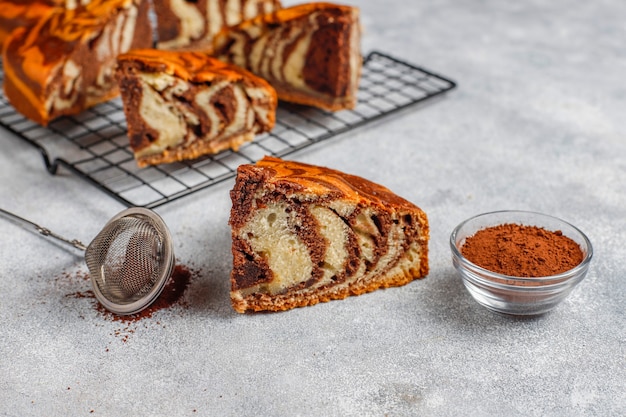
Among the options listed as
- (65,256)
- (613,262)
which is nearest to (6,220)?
(65,256)

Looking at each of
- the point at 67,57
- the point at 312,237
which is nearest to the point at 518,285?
the point at 312,237

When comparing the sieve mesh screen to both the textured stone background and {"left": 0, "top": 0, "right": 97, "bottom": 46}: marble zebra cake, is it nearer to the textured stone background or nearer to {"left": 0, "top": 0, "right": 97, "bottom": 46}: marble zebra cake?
the textured stone background

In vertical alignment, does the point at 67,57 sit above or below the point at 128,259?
above

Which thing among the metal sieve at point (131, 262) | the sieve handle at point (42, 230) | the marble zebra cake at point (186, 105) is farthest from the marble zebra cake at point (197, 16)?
the metal sieve at point (131, 262)

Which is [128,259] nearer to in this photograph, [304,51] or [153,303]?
[153,303]

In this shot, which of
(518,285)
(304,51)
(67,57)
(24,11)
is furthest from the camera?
(24,11)

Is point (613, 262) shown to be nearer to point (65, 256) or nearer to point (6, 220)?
point (65, 256)
